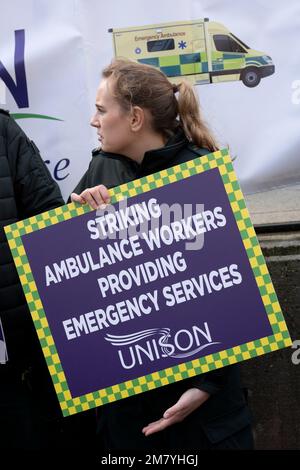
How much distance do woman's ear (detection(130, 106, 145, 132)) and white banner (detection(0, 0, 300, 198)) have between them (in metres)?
0.74

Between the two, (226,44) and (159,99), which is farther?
(226,44)

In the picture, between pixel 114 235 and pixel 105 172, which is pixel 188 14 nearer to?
pixel 105 172

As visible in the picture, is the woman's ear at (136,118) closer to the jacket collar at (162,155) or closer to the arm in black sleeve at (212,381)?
the jacket collar at (162,155)

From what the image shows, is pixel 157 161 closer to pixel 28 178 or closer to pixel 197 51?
pixel 28 178

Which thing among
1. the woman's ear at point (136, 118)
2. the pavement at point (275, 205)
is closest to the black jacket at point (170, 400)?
the woman's ear at point (136, 118)

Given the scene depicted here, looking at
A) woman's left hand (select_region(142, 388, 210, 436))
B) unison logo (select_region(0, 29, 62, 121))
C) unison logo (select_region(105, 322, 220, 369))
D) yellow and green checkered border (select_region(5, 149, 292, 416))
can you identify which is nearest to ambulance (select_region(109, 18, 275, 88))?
unison logo (select_region(0, 29, 62, 121))

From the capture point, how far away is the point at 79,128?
10.2 ft

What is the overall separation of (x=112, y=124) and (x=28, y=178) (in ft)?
1.56

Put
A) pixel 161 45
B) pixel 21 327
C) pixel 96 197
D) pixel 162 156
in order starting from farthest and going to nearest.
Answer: pixel 161 45 → pixel 21 327 → pixel 162 156 → pixel 96 197

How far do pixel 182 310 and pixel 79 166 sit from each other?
3.51ft

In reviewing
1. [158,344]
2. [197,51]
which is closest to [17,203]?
[158,344]

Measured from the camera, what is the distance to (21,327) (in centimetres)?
270

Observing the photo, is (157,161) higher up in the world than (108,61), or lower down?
lower down
